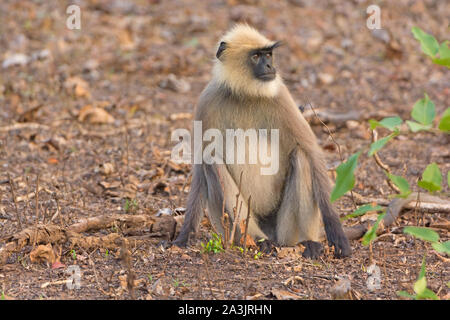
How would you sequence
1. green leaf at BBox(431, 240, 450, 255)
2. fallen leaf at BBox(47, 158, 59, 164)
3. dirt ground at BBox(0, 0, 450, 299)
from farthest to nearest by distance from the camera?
1. fallen leaf at BBox(47, 158, 59, 164)
2. dirt ground at BBox(0, 0, 450, 299)
3. green leaf at BBox(431, 240, 450, 255)

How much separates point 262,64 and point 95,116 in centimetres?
321

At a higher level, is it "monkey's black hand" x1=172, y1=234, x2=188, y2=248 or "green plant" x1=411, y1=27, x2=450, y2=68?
"green plant" x1=411, y1=27, x2=450, y2=68

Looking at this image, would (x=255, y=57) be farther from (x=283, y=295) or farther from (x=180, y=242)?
(x=283, y=295)

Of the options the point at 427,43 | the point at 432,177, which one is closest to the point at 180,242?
the point at 432,177

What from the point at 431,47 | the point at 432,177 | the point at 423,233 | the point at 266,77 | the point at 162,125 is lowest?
the point at 423,233

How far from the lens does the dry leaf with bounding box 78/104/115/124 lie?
24.8 feet

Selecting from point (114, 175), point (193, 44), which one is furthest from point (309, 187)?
point (193, 44)

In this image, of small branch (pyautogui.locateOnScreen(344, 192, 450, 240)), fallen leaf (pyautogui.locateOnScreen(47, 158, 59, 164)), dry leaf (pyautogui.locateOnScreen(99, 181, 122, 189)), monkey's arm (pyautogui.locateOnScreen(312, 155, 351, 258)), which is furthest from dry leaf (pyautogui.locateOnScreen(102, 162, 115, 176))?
small branch (pyautogui.locateOnScreen(344, 192, 450, 240))

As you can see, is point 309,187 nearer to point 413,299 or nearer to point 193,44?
point 413,299

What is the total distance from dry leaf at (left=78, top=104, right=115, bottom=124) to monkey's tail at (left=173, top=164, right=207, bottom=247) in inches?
115

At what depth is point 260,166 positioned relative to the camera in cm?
490

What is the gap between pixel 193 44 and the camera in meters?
10.1

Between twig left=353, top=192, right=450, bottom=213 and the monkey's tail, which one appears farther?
twig left=353, top=192, right=450, bottom=213

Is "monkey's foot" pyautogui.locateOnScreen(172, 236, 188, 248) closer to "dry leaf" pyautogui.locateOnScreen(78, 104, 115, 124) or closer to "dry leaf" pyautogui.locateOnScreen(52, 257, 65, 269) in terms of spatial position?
"dry leaf" pyautogui.locateOnScreen(52, 257, 65, 269)
